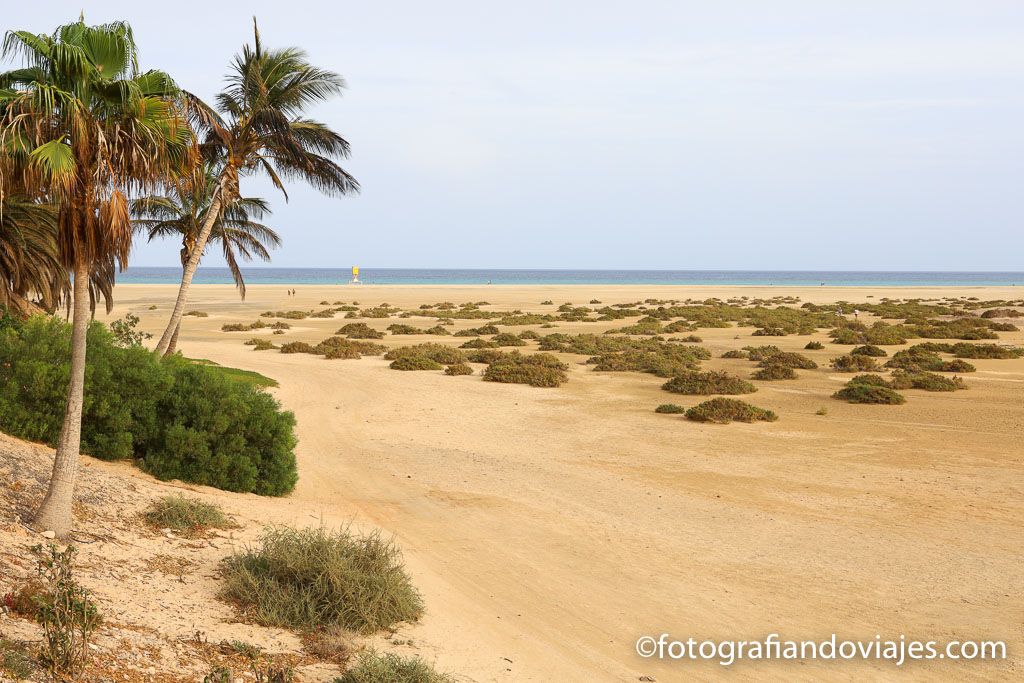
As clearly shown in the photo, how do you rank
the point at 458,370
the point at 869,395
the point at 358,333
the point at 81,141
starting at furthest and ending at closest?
the point at 358,333 → the point at 458,370 → the point at 869,395 → the point at 81,141

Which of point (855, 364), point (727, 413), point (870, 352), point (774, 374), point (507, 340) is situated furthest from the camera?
point (507, 340)

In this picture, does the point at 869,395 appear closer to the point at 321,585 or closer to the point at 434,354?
the point at 434,354

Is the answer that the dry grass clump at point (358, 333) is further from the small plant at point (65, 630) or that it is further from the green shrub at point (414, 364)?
the small plant at point (65, 630)

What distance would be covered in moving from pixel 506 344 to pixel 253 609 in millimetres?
26663

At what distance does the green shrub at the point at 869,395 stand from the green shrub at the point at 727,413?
3337 mm

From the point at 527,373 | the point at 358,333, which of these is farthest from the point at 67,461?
the point at 358,333

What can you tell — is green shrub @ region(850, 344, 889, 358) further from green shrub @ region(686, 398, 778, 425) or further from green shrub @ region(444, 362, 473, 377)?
green shrub @ region(444, 362, 473, 377)

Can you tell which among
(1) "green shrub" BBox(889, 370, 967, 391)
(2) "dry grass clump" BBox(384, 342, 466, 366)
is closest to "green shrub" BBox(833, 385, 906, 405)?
(1) "green shrub" BBox(889, 370, 967, 391)

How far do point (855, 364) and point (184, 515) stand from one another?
2272 cm

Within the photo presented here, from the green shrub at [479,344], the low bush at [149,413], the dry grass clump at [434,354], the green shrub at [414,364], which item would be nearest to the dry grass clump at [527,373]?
the green shrub at [414,364]

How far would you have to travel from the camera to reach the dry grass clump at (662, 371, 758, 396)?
833 inches

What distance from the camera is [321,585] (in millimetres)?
6699

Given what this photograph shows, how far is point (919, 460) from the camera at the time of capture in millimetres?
13805

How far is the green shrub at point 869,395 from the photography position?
19.5 meters
